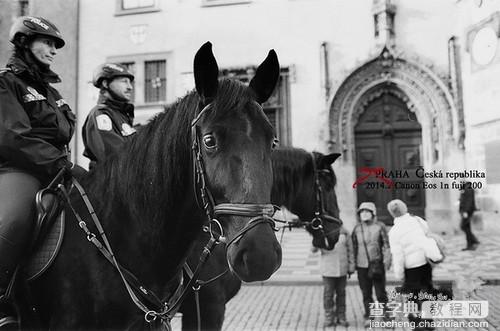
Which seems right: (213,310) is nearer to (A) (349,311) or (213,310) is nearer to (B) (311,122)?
(A) (349,311)

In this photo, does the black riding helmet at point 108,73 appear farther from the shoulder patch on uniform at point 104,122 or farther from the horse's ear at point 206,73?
the horse's ear at point 206,73

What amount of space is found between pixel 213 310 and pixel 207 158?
174 centimetres

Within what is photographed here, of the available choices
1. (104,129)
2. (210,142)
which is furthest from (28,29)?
(210,142)

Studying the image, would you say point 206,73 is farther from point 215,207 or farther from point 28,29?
point 28,29

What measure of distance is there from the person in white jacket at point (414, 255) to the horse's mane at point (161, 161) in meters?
3.77

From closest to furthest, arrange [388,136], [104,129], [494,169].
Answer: [104,129], [494,169], [388,136]

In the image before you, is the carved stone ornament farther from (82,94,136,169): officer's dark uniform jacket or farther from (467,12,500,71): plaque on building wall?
(82,94,136,169): officer's dark uniform jacket

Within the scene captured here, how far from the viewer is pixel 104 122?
3146mm

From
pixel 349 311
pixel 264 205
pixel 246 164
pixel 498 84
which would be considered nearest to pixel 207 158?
pixel 246 164

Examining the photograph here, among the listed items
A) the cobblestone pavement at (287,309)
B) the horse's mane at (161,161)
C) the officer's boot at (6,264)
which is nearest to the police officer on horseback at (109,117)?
the horse's mane at (161,161)

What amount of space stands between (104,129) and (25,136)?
1.08 m

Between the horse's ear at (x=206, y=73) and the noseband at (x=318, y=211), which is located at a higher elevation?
the horse's ear at (x=206, y=73)

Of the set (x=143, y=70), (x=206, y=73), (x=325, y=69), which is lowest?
(x=206, y=73)

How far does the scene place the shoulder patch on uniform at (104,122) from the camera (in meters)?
3.12
